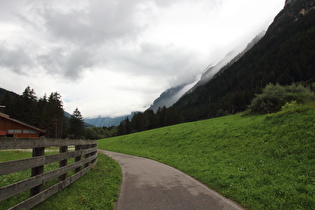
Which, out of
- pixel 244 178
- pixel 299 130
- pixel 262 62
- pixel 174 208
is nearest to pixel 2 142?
pixel 174 208

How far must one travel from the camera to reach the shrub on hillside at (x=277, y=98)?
28.8 m

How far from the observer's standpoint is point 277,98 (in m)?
29.3

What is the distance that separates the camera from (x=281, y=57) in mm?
152625

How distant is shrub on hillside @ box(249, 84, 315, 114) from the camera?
28.8 m

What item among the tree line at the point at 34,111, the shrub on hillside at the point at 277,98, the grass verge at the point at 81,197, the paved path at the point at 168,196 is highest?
the tree line at the point at 34,111

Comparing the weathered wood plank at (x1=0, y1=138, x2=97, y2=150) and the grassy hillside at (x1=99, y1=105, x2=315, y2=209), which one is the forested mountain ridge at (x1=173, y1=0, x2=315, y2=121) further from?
Answer: the weathered wood plank at (x1=0, y1=138, x2=97, y2=150)

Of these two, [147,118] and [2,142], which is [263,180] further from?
[147,118]

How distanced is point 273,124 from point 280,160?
24.9 feet

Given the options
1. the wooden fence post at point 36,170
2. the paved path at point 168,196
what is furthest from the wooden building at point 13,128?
the wooden fence post at point 36,170

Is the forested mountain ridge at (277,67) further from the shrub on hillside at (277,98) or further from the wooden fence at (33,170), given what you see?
the wooden fence at (33,170)

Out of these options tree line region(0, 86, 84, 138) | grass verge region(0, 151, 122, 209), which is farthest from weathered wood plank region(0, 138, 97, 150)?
tree line region(0, 86, 84, 138)

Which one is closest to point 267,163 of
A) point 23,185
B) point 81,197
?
point 81,197

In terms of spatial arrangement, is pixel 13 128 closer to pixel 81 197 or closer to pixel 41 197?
pixel 81 197

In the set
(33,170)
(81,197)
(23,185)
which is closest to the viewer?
(23,185)
